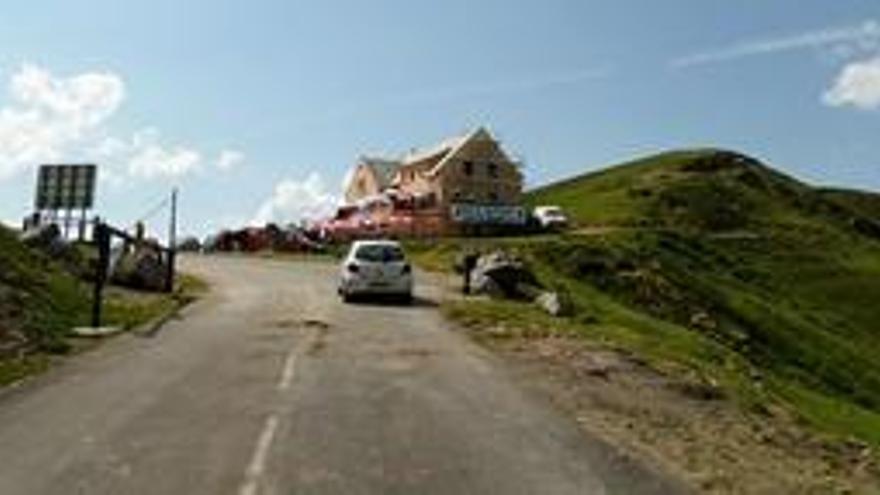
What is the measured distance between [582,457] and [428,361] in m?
9.93

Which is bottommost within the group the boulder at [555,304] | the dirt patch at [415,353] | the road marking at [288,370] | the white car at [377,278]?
the road marking at [288,370]

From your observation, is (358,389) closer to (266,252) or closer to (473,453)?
(473,453)

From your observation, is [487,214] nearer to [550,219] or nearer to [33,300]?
[550,219]

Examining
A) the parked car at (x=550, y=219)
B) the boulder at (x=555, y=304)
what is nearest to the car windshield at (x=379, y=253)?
Result: the boulder at (x=555, y=304)

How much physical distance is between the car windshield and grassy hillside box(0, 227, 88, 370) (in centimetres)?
772

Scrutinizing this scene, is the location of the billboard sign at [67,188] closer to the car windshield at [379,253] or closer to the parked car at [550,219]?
the car windshield at [379,253]

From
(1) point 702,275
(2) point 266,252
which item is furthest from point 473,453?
(2) point 266,252

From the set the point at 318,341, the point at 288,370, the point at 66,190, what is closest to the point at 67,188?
the point at 66,190

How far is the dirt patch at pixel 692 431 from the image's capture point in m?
17.2

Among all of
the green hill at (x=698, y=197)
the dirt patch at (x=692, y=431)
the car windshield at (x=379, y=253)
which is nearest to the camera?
the dirt patch at (x=692, y=431)

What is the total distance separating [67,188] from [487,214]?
24.8 meters

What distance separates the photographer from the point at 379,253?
43.6 m

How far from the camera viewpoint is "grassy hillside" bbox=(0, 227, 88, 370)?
92.6 feet

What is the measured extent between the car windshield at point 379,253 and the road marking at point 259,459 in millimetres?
23254
